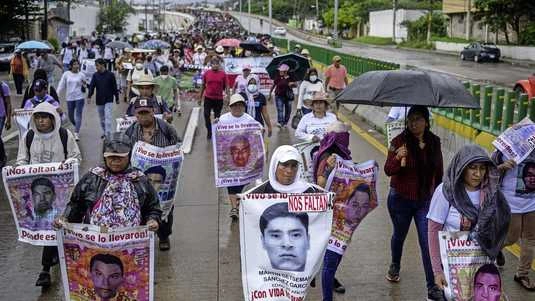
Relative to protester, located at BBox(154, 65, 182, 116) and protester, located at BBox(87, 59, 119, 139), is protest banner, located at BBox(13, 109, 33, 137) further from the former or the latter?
protester, located at BBox(154, 65, 182, 116)

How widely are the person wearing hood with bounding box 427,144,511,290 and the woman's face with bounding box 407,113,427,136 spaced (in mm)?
1268

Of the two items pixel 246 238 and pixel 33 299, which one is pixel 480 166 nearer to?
pixel 246 238

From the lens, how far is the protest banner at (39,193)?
631 cm

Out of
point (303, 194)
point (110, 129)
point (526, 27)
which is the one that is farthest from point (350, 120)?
point (526, 27)

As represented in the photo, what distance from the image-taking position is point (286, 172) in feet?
16.6

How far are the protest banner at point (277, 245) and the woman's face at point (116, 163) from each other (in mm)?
917

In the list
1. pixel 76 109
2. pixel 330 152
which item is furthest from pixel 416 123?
pixel 76 109

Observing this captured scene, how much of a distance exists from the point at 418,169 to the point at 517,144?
0.87 m

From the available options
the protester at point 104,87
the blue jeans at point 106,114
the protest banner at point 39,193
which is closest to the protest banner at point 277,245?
the protest banner at point 39,193

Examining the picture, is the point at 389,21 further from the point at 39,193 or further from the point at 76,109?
the point at 39,193

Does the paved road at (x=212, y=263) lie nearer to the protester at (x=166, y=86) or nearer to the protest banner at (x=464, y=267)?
the protest banner at (x=464, y=267)

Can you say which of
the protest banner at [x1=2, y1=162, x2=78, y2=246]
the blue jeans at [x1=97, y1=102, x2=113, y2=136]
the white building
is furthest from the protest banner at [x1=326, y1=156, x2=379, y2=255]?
the white building

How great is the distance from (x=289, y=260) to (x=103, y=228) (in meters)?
1.25

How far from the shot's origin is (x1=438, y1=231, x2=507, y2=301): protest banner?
15.4 ft
